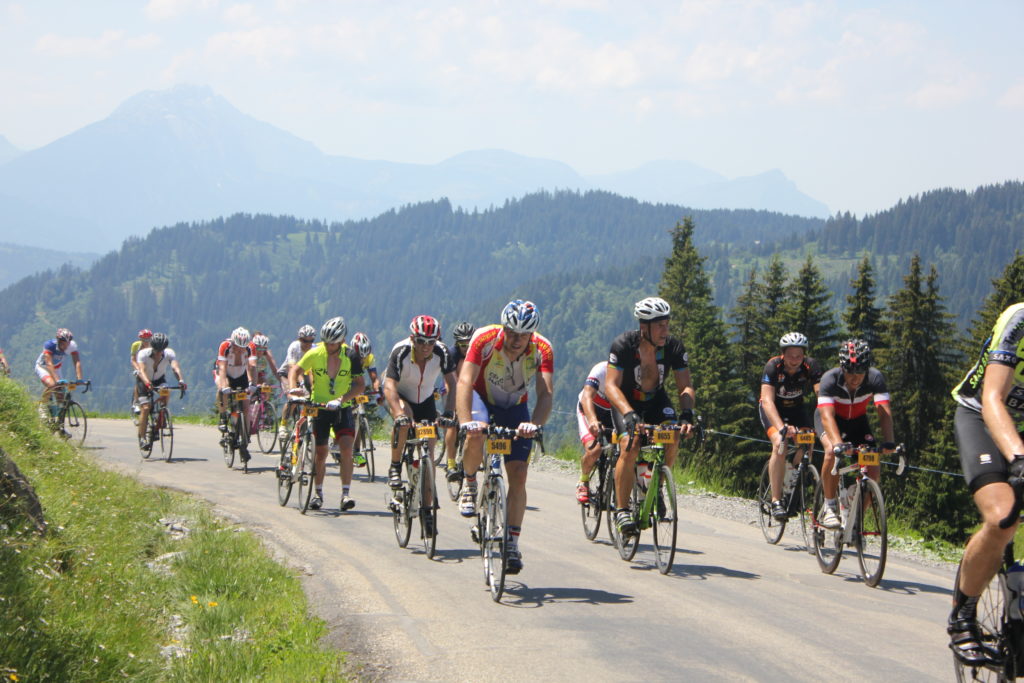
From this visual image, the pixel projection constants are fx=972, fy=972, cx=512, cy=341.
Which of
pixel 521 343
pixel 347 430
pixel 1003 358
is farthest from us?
pixel 347 430

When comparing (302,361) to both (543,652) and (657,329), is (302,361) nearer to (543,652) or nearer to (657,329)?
(657,329)

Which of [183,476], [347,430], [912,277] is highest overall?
[912,277]

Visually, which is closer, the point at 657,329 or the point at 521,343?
the point at 521,343

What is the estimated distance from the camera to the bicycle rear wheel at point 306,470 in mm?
12688

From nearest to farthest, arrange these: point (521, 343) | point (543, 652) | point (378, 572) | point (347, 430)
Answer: point (543, 652)
point (521, 343)
point (378, 572)
point (347, 430)

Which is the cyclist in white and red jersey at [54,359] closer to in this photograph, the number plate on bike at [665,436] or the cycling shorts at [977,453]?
the number plate on bike at [665,436]

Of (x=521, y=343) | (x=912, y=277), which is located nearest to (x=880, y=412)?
(x=521, y=343)

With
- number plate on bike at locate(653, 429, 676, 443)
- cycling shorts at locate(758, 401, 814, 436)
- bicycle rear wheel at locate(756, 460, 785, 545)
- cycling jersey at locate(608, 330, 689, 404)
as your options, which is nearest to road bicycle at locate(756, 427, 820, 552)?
bicycle rear wheel at locate(756, 460, 785, 545)

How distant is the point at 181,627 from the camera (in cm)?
752

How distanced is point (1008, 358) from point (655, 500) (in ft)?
16.4

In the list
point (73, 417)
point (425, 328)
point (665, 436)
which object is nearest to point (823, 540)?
point (665, 436)

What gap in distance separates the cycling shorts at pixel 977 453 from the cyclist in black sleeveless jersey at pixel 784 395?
6.14 m

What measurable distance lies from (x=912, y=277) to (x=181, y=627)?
53.0m

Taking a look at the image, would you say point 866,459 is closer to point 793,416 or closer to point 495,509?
point 793,416
